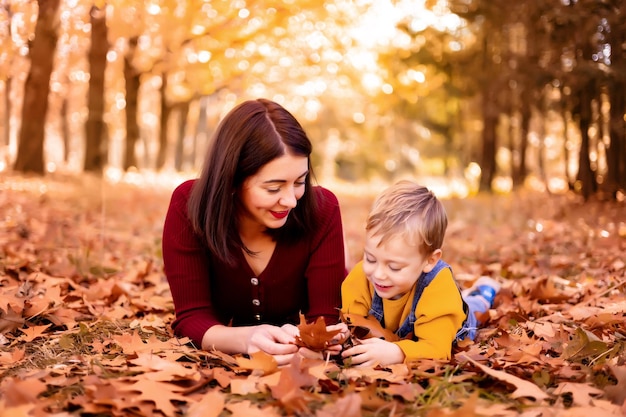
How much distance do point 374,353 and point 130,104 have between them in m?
15.6

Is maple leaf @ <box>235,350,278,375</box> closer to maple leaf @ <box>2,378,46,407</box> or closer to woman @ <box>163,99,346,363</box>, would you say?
woman @ <box>163,99,346,363</box>

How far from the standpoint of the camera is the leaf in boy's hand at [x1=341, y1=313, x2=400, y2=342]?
2.91 meters

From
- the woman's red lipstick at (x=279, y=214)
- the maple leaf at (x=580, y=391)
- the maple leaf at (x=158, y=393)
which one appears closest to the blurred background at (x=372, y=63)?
the woman's red lipstick at (x=279, y=214)

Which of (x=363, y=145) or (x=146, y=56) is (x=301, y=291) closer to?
(x=146, y=56)

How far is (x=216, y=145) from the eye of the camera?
9.73ft

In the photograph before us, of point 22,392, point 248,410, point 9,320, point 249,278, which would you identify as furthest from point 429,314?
point 9,320

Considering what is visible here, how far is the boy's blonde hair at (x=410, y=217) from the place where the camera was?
278cm

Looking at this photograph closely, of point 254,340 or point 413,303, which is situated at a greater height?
point 413,303

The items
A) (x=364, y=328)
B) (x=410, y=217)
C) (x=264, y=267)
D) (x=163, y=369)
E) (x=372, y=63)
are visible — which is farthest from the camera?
(x=372, y=63)

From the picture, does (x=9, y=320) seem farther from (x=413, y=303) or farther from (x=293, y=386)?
(x=413, y=303)

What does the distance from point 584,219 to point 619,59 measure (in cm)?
170

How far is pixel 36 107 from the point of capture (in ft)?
38.3

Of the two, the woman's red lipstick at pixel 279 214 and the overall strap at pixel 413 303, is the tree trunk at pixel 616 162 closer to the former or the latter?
the overall strap at pixel 413 303

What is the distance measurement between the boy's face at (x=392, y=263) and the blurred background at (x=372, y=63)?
12.4 ft
